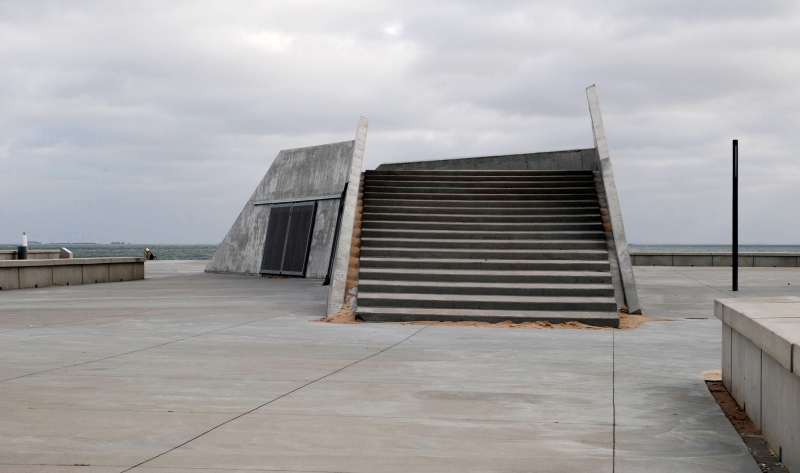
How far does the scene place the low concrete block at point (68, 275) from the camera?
69.2ft

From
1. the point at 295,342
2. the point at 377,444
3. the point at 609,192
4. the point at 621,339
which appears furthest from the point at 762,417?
the point at 609,192

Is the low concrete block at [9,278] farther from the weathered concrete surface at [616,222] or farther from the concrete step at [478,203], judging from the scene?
the weathered concrete surface at [616,222]

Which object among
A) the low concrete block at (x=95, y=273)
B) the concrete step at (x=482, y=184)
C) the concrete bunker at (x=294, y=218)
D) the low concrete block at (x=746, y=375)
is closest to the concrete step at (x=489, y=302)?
the concrete step at (x=482, y=184)

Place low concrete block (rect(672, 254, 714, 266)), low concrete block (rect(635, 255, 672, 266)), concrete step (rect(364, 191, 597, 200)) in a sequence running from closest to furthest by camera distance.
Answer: concrete step (rect(364, 191, 597, 200)) → low concrete block (rect(672, 254, 714, 266)) → low concrete block (rect(635, 255, 672, 266))

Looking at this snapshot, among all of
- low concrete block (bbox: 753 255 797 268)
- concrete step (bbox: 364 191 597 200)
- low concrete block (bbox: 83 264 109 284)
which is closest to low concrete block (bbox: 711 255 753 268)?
low concrete block (bbox: 753 255 797 268)

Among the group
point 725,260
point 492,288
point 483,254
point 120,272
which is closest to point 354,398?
point 492,288

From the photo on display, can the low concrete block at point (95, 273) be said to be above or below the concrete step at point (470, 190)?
below

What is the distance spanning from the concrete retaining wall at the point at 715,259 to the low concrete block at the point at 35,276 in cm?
2149

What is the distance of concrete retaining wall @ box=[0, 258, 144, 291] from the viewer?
19.6 meters

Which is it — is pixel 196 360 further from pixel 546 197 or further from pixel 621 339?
pixel 546 197

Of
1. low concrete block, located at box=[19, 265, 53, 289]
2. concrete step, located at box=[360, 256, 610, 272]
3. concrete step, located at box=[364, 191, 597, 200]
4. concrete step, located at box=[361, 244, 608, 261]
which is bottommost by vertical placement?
low concrete block, located at box=[19, 265, 53, 289]

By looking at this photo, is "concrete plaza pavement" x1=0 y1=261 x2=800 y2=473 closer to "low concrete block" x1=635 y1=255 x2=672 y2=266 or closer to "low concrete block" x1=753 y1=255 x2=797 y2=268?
"low concrete block" x1=635 y1=255 x2=672 y2=266

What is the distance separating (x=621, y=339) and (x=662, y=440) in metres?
5.41

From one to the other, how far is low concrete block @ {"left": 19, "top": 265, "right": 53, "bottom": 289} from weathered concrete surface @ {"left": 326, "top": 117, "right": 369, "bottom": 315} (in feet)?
30.5
